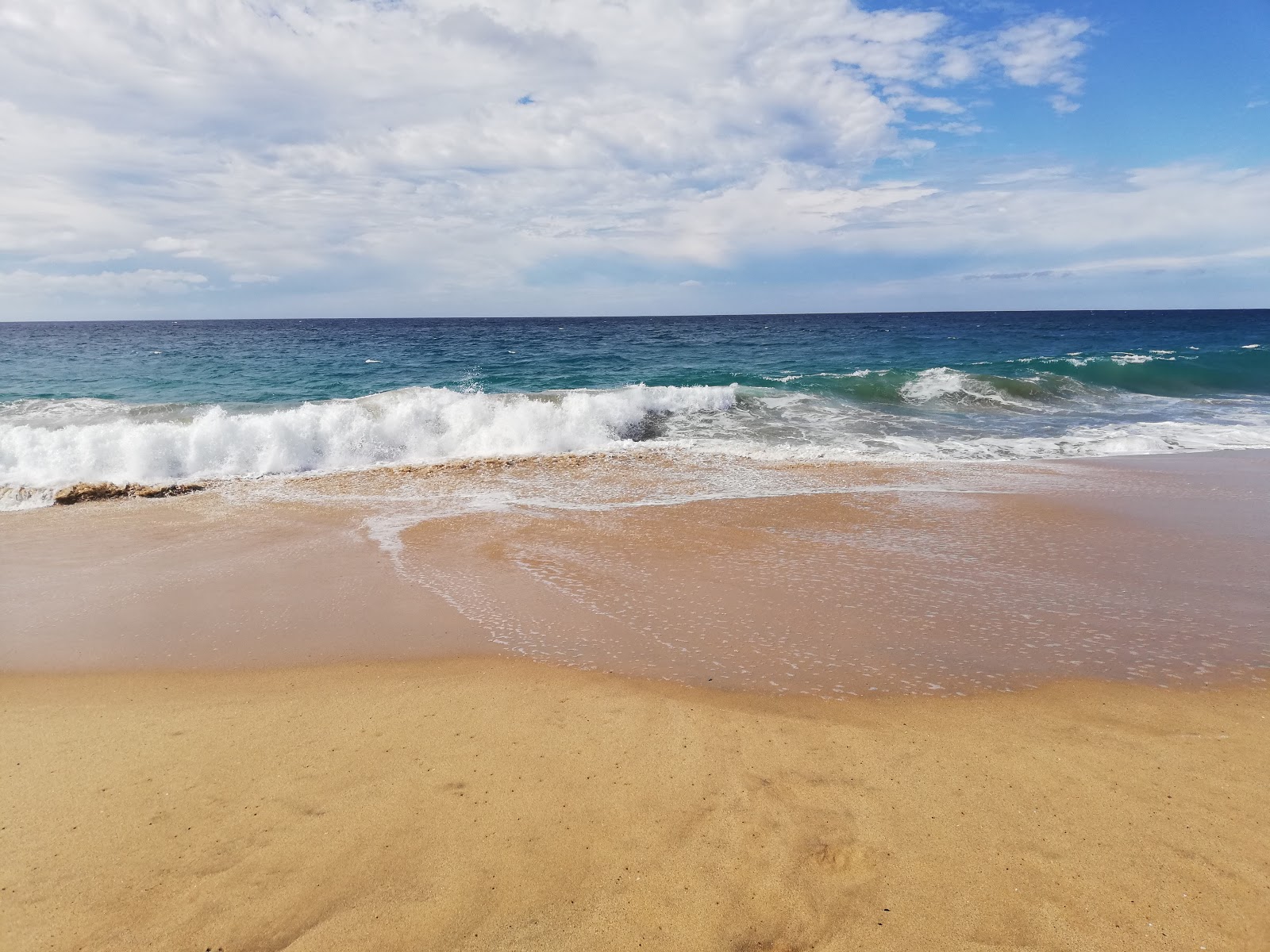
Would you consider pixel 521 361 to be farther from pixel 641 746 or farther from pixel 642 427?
pixel 641 746

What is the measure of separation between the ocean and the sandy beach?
16.1 ft

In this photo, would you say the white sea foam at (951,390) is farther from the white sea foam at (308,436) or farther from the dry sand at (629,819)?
the dry sand at (629,819)

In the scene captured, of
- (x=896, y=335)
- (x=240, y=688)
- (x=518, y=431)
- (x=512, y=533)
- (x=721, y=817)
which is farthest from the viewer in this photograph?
(x=896, y=335)

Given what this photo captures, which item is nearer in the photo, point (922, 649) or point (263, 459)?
point (922, 649)

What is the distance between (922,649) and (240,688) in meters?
4.71

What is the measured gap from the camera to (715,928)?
8.79 feet

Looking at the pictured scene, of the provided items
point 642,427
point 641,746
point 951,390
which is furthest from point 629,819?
point 951,390

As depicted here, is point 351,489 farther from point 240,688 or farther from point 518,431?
point 240,688

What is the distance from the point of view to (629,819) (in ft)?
10.7

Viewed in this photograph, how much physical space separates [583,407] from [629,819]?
503 inches

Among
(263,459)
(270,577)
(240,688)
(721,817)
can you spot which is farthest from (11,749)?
(263,459)

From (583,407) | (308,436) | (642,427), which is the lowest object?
(642,427)

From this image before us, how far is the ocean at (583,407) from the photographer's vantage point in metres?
11.8

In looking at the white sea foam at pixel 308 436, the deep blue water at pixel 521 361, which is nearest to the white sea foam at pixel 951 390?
the deep blue water at pixel 521 361
